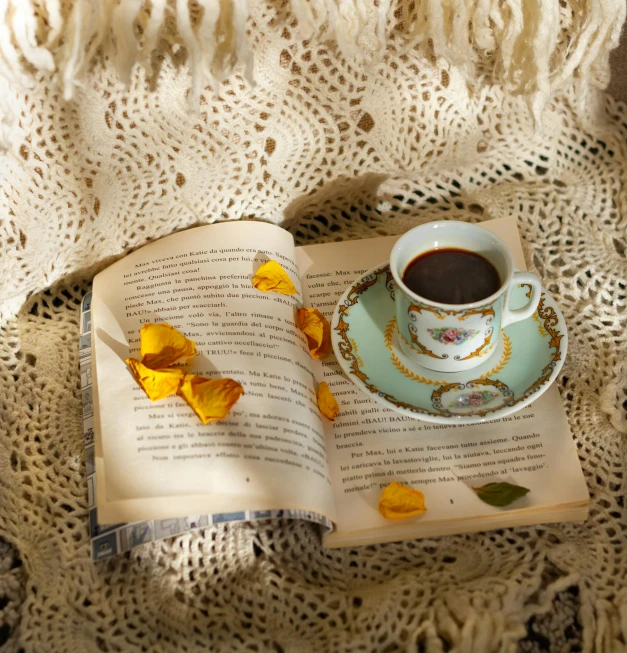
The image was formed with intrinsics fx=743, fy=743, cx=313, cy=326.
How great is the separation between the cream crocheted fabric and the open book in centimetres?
3

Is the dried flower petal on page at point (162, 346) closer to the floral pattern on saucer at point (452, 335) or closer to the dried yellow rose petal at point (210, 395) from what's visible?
the dried yellow rose petal at point (210, 395)

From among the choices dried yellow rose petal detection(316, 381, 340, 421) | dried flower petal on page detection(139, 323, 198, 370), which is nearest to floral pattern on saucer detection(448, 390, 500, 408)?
dried yellow rose petal detection(316, 381, 340, 421)

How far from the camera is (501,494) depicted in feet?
2.26

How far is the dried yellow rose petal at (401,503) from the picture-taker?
68 cm

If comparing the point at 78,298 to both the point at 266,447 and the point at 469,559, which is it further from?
the point at 469,559

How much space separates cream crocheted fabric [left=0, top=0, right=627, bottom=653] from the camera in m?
0.63

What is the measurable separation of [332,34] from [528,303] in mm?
337

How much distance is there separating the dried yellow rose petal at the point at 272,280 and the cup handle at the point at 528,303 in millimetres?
225

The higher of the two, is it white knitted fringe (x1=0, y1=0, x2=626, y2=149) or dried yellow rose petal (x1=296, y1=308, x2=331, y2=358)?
white knitted fringe (x1=0, y1=0, x2=626, y2=149)

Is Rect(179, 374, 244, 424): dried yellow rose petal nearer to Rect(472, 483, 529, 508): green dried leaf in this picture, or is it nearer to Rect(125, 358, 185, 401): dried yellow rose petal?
Rect(125, 358, 185, 401): dried yellow rose petal

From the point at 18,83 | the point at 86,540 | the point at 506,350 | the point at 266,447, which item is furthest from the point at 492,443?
the point at 18,83

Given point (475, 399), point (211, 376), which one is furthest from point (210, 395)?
point (475, 399)

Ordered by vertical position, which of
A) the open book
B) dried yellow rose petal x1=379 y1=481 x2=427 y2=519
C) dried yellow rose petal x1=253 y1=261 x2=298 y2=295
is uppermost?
dried yellow rose petal x1=253 y1=261 x2=298 y2=295

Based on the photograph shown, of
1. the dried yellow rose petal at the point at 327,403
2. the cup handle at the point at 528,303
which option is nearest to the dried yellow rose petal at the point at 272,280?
the dried yellow rose petal at the point at 327,403
